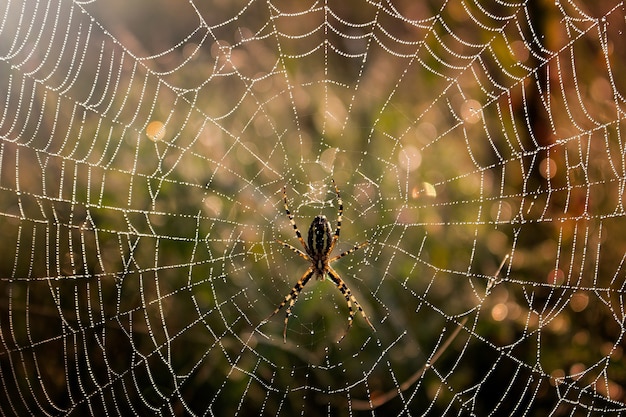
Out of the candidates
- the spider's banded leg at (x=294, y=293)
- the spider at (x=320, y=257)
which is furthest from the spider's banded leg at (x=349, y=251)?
the spider's banded leg at (x=294, y=293)

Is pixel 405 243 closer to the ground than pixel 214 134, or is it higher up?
closer to the ground

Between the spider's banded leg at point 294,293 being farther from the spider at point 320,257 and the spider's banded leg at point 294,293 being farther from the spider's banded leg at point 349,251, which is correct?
the spider's banded leg at point 349,251

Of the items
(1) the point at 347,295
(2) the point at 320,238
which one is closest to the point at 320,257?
(2) the point at 320,238

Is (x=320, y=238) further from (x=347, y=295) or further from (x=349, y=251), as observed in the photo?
(x=347, y=295)

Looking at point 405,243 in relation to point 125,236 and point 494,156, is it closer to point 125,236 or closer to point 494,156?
point 494,156

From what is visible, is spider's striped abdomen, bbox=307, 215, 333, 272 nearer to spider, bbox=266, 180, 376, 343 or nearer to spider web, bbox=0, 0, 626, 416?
spider, bbox=266, 180, 376, 343

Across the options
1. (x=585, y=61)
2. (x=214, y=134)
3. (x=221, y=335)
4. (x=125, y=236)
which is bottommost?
(x=221, y=335)

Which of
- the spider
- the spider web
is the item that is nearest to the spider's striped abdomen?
the spider

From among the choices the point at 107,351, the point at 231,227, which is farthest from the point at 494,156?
the point at 107,351
